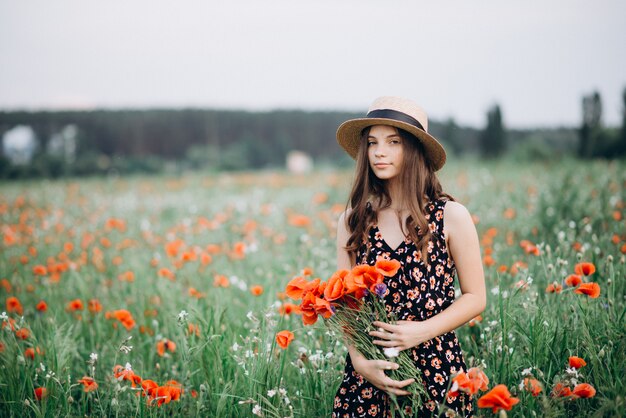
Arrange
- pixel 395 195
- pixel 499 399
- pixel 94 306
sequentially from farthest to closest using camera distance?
pixel 94 306 < pixel 395 195 < pixel 499 399

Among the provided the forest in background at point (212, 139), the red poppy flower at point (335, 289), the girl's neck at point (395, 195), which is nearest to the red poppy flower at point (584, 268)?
the girl's neck at point (395, 195)

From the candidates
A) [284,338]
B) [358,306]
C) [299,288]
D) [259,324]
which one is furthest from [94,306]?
[358,306]

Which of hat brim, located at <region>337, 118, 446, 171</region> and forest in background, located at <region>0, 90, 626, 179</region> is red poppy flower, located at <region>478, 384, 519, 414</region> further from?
forest in background, located at <region>0, 90, 626, 179</region>

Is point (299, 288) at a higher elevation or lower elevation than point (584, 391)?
higher

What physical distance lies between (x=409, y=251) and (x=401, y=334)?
0.38 meters

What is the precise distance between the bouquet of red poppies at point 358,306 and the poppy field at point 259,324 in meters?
0.03

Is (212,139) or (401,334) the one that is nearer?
(401,334)

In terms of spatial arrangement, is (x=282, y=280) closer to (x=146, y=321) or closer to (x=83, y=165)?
(x=146, y=321)

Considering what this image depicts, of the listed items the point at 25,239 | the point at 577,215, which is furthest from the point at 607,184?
the point at 25,239

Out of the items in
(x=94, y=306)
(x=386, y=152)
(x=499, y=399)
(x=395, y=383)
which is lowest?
(x=94, y=306)

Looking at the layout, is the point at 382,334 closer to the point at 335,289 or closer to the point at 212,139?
the point at 335,289

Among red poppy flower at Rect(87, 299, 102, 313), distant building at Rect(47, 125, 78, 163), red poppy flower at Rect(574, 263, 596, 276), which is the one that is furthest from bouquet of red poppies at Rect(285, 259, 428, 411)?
distant building at Rect(47, 125, 78, 163)

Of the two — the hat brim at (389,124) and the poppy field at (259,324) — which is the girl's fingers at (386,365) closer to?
the poppy field at (259,324)

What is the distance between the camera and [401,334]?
1.71 metres
